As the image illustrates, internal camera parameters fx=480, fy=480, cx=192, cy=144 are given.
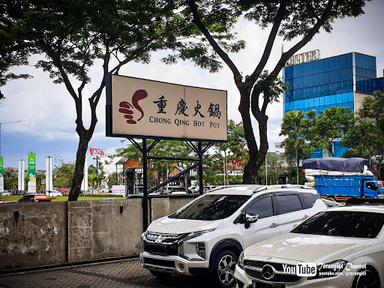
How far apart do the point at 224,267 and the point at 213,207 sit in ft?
4.82

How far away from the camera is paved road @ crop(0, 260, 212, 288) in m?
9.31

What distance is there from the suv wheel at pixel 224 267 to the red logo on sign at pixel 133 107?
605 cm

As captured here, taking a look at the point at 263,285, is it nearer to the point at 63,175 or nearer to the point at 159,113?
the point at 159,113

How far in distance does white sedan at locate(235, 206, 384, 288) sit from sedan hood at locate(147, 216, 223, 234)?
1.74 meters

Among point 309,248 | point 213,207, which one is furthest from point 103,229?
point 309,248

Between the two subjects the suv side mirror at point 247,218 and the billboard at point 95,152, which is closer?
the suv side mirror at point 247,218

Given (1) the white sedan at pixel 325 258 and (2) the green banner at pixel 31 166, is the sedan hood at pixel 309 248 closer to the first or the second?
(1) the white sedan at pixel 325 258

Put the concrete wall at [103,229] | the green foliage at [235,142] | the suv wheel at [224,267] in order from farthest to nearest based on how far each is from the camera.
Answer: the green foliage at [235,142]
the concrete wall at [103,229]
the suv wheel at [224,267]

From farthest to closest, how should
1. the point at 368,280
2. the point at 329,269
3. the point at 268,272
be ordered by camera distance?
the point at 268,272 → the point at 368,280 → the point at 329,269

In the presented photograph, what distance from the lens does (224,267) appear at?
27.7 ft

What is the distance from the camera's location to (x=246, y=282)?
254 inches

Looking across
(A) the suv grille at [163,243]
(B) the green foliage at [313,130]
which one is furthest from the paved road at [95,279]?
(B) the green foliage at [313,130]

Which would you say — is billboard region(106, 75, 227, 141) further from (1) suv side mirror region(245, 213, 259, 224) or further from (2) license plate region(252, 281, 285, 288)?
(2) license plate region(252, 281, 285, 288)

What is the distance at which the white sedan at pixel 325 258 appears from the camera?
229 inches
